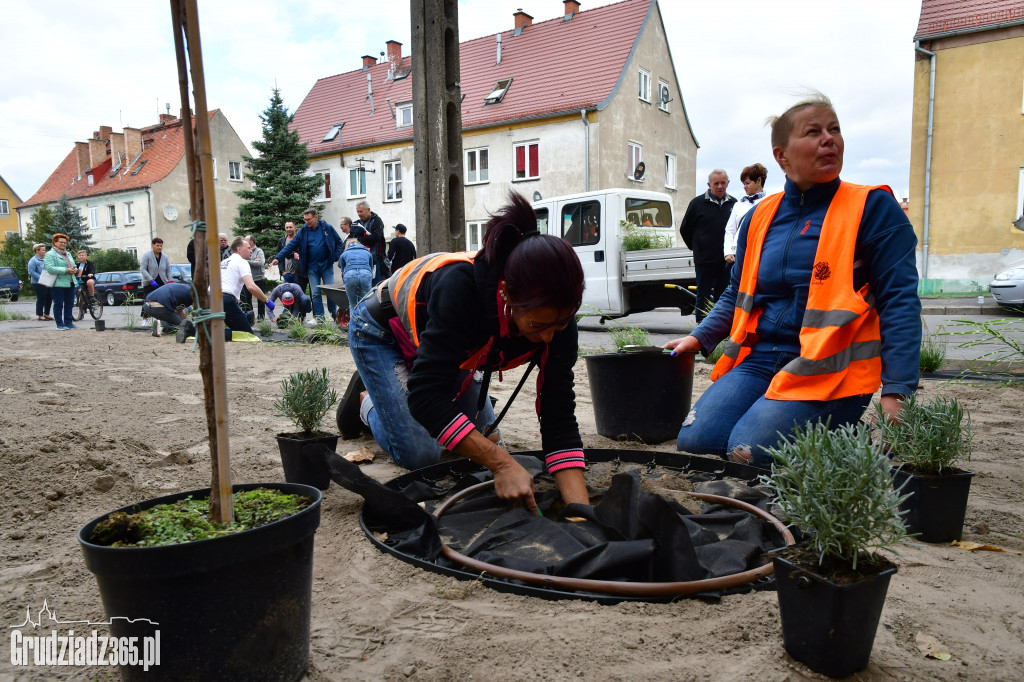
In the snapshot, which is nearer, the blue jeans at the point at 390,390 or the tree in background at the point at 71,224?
the blue jeans at the point at 390,390

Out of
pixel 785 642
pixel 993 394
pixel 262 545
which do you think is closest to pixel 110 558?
pixel 262 545

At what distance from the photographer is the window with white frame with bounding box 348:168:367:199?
2647 centimetres

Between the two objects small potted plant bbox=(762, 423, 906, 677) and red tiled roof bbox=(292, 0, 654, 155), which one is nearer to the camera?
small potted plant bbox=(762, 423, 906, 677)

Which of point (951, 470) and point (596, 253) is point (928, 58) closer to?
point (596, 253)

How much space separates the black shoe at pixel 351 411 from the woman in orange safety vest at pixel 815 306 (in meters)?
1.79

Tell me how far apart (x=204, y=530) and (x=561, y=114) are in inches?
828

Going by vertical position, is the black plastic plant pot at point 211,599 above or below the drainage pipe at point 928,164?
below

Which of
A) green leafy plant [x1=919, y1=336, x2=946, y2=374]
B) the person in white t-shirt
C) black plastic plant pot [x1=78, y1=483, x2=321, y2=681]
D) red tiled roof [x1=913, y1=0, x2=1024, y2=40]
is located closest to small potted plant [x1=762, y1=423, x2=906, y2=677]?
black plastic plant pot [x1=78, y1=483, x2=321, y2=681]

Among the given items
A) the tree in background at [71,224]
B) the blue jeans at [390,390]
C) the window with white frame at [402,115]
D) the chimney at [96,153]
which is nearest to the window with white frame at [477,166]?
the window with white frame at [402,115]

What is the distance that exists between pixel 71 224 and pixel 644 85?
29.9 m

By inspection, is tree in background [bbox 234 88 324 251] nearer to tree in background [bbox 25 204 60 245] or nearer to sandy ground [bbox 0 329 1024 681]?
tree in background [bbox 25 204 60 245]

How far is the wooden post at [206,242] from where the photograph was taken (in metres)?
1.40

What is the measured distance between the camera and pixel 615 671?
144 cm

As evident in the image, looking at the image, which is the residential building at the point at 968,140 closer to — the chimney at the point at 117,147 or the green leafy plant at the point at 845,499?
the green leafy plant at the point at 845,499
